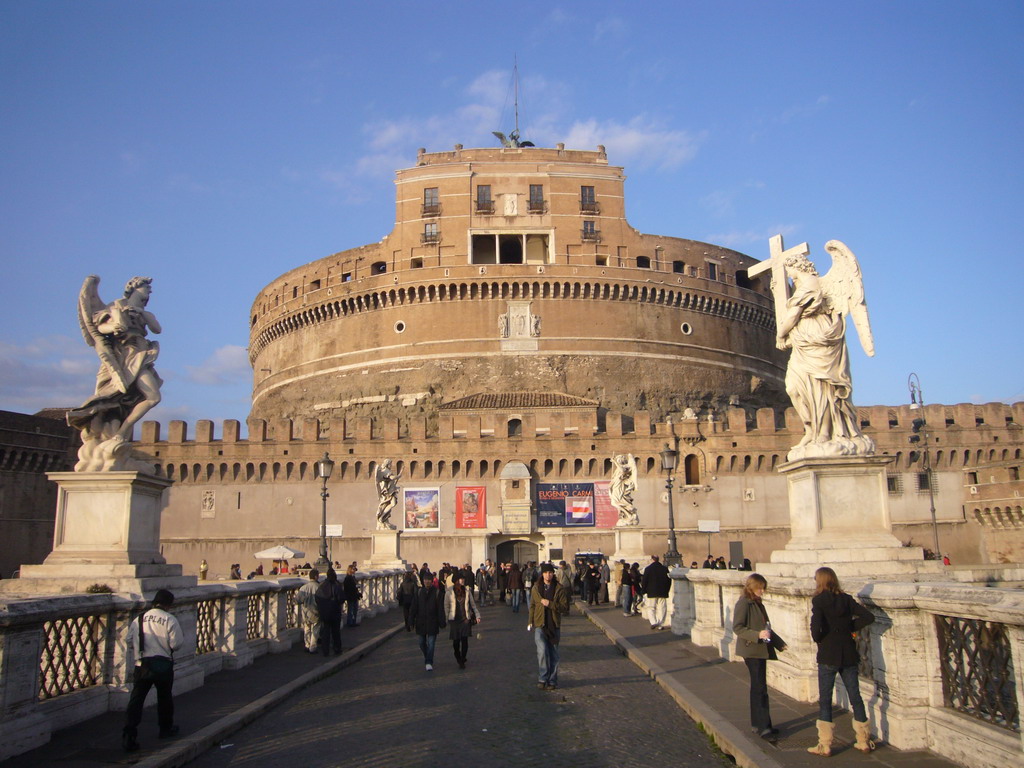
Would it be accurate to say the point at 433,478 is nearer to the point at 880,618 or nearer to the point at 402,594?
the point at 402,594

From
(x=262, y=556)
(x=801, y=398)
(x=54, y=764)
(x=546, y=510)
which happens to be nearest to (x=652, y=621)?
(x=801, y=398)

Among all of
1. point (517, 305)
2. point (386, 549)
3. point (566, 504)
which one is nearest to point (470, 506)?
point (566, 504)

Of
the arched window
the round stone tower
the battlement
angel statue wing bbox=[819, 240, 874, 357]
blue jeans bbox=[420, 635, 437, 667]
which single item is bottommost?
blue jeans bbox=[420, 635, 437, 667]

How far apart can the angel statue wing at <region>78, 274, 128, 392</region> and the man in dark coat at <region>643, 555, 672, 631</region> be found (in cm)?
945

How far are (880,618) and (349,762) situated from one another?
347 centimetres

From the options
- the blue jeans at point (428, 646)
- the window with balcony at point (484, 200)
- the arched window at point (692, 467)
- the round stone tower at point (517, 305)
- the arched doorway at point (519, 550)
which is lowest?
the blue jeans at point (428, 646)

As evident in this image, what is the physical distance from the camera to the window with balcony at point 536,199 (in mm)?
48656

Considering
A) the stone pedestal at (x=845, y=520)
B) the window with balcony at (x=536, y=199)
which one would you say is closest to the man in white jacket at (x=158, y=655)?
the stone pedestal at (x=845, y=520)

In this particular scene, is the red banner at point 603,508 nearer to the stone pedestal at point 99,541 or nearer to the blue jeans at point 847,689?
the stone pedestal at point 99,541

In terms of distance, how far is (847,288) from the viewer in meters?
7.52

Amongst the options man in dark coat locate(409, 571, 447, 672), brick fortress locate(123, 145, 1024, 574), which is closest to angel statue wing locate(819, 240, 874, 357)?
man in dark coat locate(409, 571, 447, 672)

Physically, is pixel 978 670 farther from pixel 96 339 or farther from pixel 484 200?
pixel 484 200

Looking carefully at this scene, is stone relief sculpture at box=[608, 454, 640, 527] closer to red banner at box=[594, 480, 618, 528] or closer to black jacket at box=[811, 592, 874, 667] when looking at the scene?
red banner at box=[594, 480, 618, 528]

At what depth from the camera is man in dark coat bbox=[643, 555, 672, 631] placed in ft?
48.1
